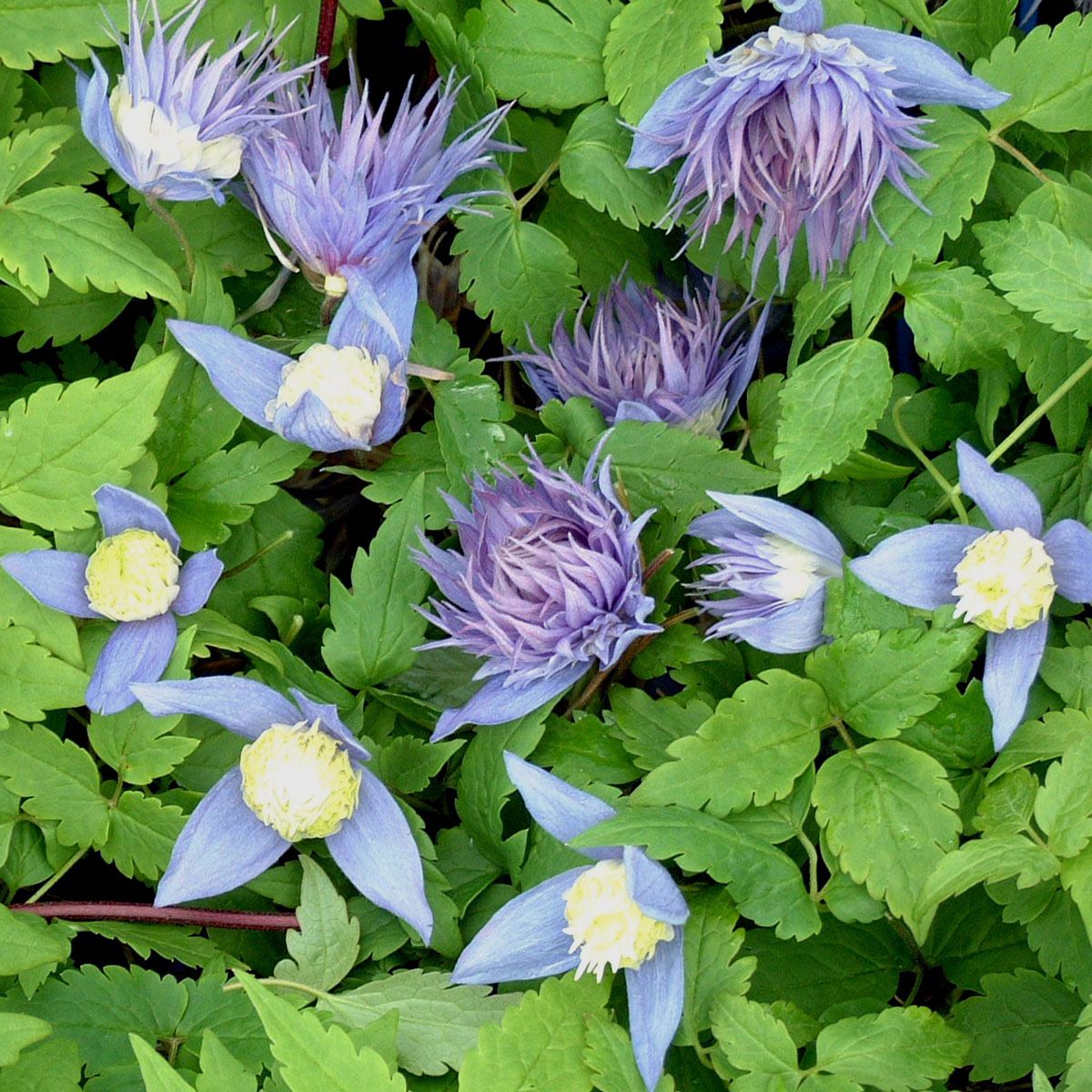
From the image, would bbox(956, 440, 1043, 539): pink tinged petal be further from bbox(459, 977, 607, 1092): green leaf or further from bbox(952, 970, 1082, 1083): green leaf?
bbox(459, 977, 607, 1092): green leaf

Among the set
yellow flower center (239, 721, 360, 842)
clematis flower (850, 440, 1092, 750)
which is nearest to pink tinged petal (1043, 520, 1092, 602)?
clematis flower (850, 440, 1092, 750)

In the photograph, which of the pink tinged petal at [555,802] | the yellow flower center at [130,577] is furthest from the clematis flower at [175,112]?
the pink tinged petal at [555,802]

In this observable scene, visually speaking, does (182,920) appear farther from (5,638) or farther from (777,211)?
(777,211)

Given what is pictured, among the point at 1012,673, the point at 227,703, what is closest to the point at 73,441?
the point at 227,703

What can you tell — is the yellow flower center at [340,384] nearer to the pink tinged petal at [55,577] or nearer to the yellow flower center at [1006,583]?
the pink tinged petal at [55,577]

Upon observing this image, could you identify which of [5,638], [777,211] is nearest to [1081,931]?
[777,211]

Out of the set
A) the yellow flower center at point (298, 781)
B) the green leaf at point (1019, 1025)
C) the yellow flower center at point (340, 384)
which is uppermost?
the yellow flower center at point (340, 384)
